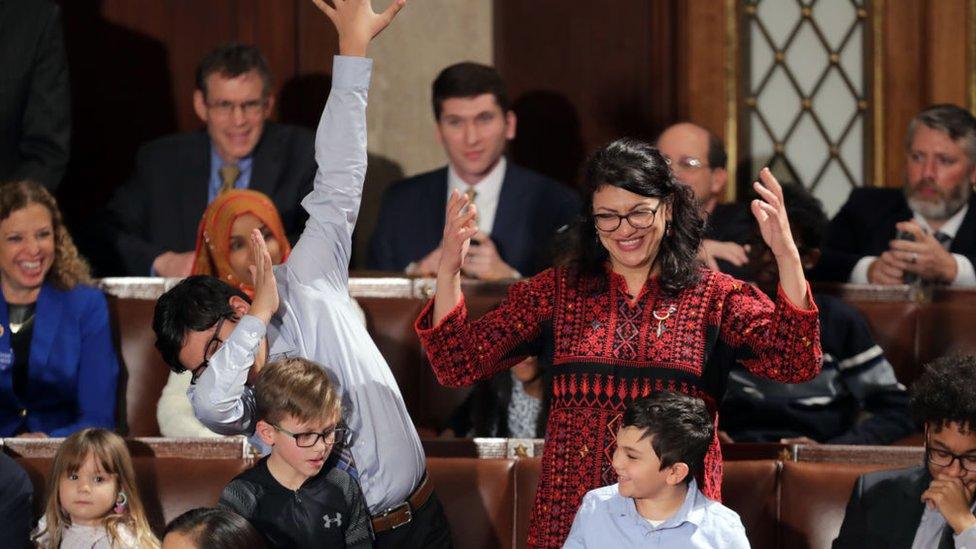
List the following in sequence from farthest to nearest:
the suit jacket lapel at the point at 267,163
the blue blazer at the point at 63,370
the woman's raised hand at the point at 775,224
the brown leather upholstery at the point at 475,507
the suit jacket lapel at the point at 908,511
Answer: the suit jacket lapel at the point at 267,163 → the blue blazer at the point at 63,370 → the brown leather upholstery at the point at 475,507 → the suit jacket lapel at the point at 908,511 → the woman's raised hand at the point at 775,224

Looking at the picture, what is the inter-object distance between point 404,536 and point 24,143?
211 centimetres

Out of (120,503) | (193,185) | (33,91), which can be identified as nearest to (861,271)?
(193,185)

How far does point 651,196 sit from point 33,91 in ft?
7.89

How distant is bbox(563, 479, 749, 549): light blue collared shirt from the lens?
254 cm

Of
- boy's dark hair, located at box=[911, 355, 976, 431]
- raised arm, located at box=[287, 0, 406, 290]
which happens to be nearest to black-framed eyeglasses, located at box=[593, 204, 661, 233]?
raised arm, located at box=[287, 0, 406, 290]

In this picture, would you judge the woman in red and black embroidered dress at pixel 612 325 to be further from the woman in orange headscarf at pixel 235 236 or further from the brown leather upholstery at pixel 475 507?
the woman in orange headscarf at pixel 235 236

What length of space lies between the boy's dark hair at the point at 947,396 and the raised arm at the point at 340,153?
3.39 ft

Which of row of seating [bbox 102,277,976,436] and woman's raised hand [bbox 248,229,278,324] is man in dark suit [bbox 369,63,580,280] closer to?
row of seating [bbox 102,277,976,436]

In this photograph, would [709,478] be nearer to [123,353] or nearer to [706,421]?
[706,421]

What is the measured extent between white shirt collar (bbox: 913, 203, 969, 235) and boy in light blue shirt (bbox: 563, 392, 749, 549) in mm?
1841

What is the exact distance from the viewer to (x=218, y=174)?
4.38 metres

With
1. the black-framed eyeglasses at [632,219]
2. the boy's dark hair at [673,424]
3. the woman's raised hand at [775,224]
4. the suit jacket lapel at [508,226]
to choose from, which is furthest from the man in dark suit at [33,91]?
the woman's raised hand at [775,224]

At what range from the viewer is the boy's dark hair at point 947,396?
2.77 meters

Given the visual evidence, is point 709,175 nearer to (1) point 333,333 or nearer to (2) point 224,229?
(2) point 224,229
